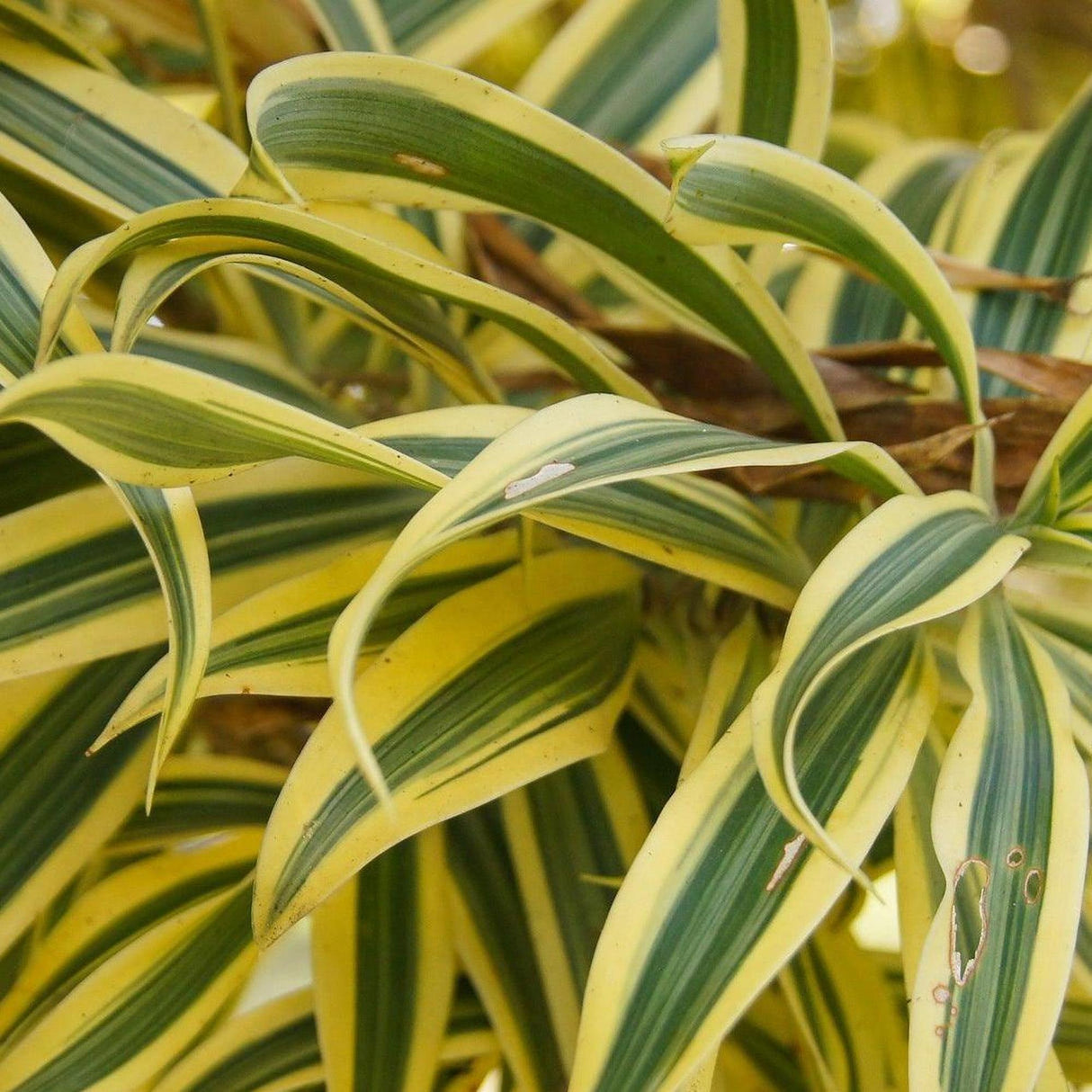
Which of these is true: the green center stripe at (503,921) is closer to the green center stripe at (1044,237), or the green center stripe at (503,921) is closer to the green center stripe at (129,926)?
the green center stripe at (129,926)

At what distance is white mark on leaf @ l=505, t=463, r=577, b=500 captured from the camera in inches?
11.9

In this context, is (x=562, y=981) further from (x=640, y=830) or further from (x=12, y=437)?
(x=12, y=437)

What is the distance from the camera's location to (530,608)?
46 cm

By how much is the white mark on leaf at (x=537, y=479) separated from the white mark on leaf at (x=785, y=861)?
0.12m

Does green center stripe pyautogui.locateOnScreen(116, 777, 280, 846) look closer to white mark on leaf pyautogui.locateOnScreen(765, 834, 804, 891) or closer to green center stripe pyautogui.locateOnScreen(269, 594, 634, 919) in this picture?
green center stripe pyautogui.locateOnScreen(269, 594, 634, 919)

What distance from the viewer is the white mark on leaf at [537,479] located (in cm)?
30

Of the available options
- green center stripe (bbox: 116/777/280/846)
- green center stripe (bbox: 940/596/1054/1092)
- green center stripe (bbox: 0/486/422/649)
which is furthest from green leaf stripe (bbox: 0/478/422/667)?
green center stripe (bbox: 940/596/1054/1092)

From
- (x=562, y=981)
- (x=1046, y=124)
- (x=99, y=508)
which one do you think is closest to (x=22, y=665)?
(x=99, y=508)

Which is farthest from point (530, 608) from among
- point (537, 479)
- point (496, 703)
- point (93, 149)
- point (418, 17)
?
point (418, 17)

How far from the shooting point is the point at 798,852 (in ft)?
1.10

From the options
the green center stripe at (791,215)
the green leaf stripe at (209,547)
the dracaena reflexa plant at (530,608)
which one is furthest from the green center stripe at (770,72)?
the green leaf stripe at (209,547)

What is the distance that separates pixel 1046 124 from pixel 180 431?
1.22m

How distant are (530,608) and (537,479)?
16 centimetres

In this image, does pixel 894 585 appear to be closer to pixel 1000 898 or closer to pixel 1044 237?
pixel 1000 898
